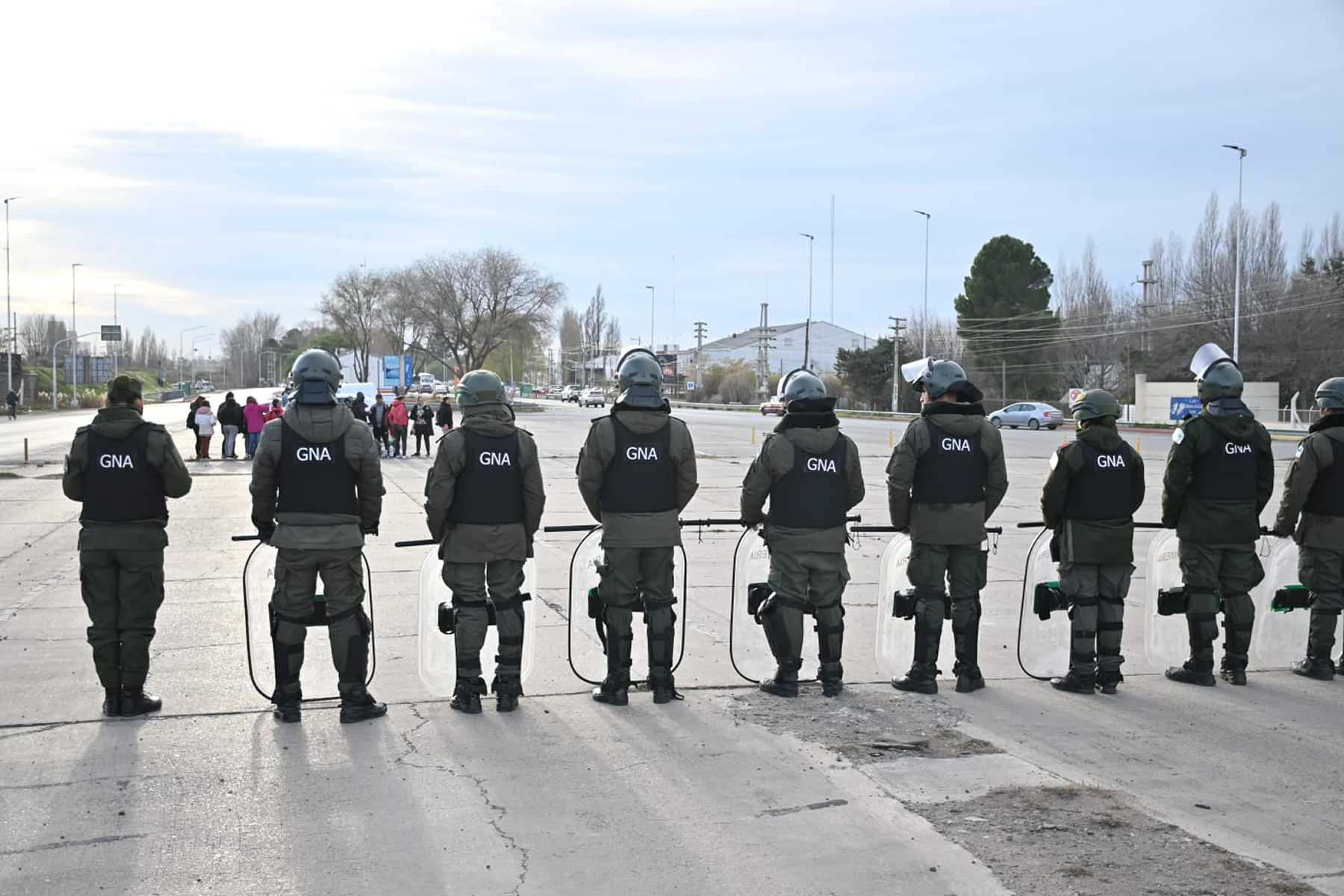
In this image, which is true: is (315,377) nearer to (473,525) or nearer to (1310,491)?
(473,525)

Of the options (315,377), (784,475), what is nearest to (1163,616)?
(784,475)

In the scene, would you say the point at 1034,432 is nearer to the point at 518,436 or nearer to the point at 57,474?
the point at 57,474

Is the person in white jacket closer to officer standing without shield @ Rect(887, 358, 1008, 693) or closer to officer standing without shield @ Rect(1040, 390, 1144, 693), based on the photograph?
officer standing without shield @ Rect(887, 358, 1008, 693)

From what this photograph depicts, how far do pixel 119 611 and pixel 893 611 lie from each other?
443 cm

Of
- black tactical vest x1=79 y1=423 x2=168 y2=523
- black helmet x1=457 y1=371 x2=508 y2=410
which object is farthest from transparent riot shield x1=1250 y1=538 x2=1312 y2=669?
black tactical vest x1=79 y1=423 x2=168 y2=523

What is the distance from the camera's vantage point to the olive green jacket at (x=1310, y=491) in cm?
736

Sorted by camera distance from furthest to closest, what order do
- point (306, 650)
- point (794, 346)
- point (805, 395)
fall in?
point (794, 346), point (306, 650), point (805, 395)

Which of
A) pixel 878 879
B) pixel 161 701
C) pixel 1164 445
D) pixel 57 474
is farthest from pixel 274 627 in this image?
pixel 1164 445

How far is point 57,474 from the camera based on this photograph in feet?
82.2

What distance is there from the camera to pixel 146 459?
6.36 metres

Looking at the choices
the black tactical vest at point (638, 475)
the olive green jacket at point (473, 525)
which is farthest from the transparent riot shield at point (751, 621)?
the olive green jacket at point (473, 525)

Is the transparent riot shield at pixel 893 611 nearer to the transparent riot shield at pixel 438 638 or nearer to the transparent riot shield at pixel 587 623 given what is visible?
the transparent riot shield at pixel 587 623

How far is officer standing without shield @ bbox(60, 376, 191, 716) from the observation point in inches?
246

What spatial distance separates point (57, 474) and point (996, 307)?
60.1 m
